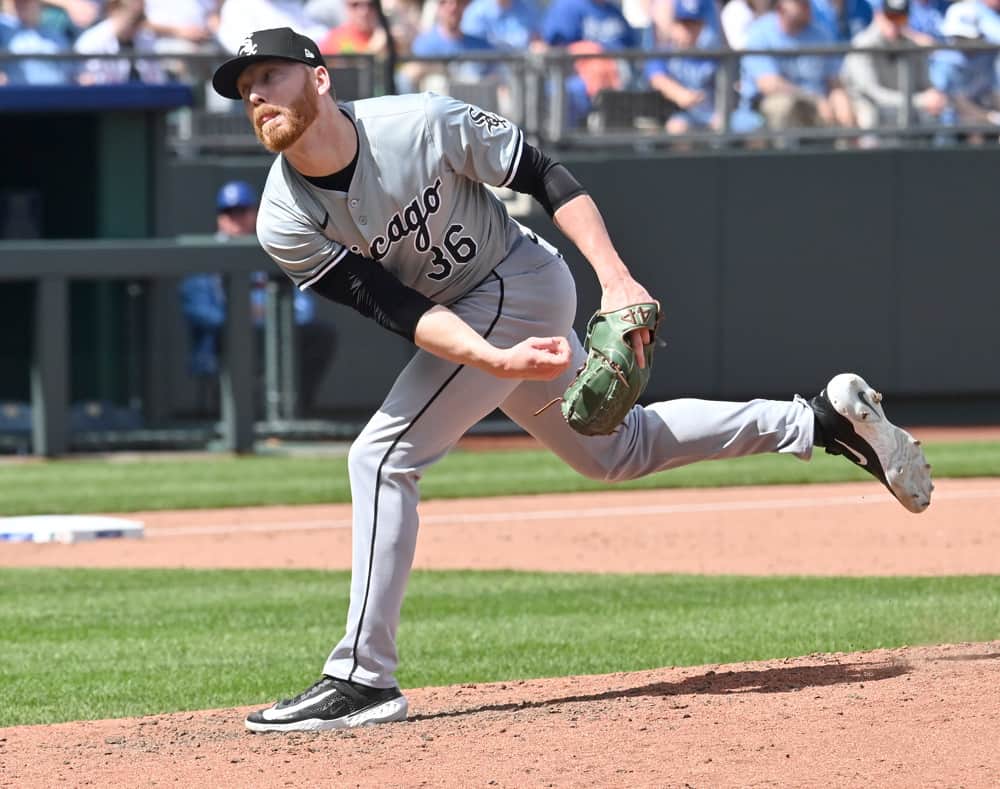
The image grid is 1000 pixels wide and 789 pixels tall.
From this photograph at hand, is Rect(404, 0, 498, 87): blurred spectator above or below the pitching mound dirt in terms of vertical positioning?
above

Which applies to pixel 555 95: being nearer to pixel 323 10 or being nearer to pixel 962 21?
pixel 323 10

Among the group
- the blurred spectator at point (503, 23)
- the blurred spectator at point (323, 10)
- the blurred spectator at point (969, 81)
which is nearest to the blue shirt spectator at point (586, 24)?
the blurred spectator at point (503, 23)

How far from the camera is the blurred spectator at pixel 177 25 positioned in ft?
46.8

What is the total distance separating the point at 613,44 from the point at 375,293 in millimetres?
10449

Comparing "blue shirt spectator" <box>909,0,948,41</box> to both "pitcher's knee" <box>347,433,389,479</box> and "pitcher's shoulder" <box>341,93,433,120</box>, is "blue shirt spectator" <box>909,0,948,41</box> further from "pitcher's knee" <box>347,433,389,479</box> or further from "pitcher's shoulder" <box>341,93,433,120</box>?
"pitcher's knee" <box>347,433,389,479</box>

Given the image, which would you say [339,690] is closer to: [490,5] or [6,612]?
[6,612]

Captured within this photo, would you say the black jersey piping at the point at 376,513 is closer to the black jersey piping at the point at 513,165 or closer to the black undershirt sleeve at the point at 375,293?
the black undershirt sleeve at the point at 375,293

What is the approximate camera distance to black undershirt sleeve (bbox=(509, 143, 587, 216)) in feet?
14.8

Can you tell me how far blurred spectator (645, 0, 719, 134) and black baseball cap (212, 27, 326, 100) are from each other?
9.89 m

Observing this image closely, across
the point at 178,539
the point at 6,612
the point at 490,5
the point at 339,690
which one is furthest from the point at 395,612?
the point at 490,5

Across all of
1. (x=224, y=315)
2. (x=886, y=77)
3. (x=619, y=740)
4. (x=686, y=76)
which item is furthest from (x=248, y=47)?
(x=886, y=77)

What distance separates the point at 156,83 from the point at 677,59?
3934 mm

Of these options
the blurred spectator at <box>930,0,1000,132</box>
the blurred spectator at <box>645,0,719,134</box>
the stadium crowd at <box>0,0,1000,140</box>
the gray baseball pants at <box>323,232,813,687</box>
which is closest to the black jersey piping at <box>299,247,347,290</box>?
the gray baseball pants at <box>323,232,813,687</box>

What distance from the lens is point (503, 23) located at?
1487cm
